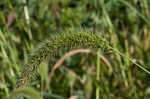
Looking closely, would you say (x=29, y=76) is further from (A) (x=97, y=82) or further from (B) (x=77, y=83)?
(B) (x=77, y=83)

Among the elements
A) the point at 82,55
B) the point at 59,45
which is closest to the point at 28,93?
the point at 59,45

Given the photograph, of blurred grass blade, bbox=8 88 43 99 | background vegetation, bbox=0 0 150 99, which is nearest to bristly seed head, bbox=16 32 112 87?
blurred grass blade, bbox=8 88 43 99

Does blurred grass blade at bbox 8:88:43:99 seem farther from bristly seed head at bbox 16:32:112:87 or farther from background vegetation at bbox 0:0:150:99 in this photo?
background vegetation at bbox 0:0:150:99

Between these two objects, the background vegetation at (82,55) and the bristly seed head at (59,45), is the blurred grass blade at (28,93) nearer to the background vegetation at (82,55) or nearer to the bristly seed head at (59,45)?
the bristly seed head at (59,45)

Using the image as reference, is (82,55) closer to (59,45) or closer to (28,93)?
(59,45)

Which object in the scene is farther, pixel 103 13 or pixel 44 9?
pixel 44 9

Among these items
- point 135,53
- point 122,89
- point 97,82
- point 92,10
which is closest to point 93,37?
point 97,82

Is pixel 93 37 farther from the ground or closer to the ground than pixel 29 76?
farther from the ground

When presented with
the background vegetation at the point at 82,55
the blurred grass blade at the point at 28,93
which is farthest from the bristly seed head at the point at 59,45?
the background vegetation at the point at 82,55

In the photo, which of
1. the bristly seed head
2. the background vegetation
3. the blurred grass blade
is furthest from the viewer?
the background vegetation
